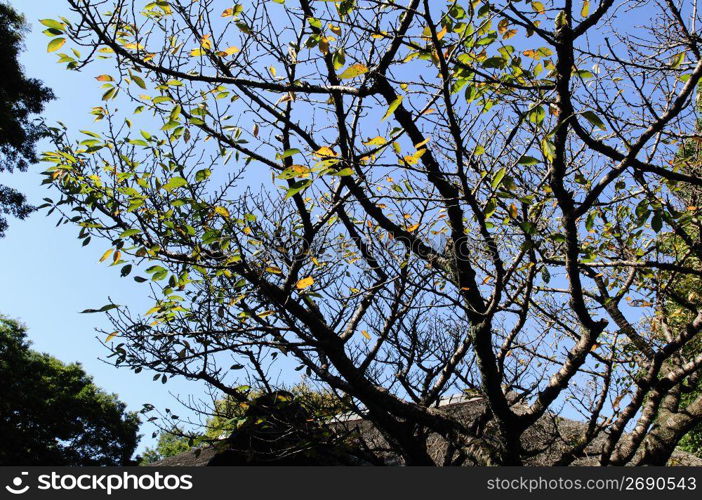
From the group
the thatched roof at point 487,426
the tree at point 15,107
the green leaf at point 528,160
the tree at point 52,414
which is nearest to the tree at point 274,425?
the thatched roof at point 487,426

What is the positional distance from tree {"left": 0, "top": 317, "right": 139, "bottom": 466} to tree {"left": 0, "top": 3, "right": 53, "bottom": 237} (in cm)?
750

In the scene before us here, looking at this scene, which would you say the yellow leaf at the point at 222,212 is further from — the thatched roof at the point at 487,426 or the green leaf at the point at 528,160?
the thatched roof at the point at 487,426

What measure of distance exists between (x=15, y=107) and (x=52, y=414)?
1197 cm

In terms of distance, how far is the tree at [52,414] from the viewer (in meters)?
17.5

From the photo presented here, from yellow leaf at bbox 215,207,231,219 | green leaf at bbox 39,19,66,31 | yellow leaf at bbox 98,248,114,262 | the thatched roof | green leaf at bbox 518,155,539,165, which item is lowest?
the thatched roof

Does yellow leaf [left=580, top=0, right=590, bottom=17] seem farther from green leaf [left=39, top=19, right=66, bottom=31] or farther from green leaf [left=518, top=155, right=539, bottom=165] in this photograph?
green leaf [left=39, top=19, right=66, bottom=31]

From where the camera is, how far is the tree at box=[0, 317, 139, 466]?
17516mm

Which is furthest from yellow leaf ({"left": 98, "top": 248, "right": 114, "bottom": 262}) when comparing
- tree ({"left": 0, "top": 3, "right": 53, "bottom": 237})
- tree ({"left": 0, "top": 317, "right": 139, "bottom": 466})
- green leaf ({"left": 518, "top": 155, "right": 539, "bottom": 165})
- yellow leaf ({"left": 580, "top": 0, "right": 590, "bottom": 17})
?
tree ({"left": 0, "top": 317, "right": 139, "bottom": 466})

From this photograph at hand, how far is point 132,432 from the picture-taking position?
2217cm

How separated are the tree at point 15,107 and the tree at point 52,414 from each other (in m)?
7.50

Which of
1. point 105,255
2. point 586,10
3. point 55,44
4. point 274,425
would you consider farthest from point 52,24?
point 274,425

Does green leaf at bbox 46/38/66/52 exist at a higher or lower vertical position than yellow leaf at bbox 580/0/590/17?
lower

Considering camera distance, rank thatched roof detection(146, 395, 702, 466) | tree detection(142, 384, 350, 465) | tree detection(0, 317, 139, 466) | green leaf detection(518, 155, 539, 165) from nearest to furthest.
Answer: green leaf detection(518, 155, 539, 165), tree detection(142, 384, 350, 465), thatched roof detection(146, 395, 702, 466), tree detection(0, 317, 139, 466)

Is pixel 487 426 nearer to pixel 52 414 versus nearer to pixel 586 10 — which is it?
pixel 586 10
